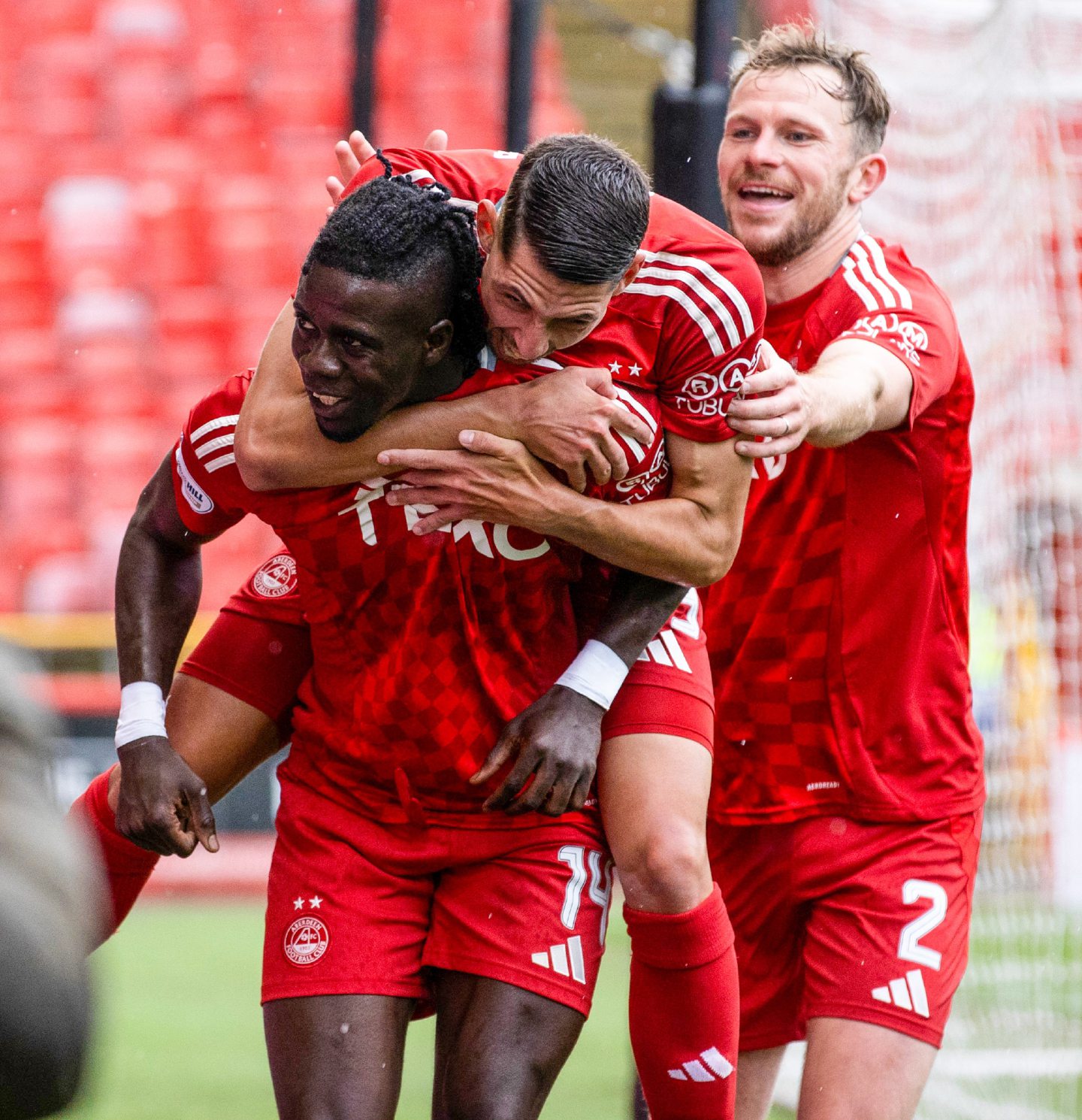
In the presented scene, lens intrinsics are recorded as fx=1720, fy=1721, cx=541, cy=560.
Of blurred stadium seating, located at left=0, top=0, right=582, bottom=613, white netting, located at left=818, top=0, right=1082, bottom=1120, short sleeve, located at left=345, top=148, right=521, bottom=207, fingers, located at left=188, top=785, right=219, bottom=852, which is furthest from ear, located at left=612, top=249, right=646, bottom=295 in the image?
blurred stadium seating, located at left=0, top=0, right=582, bottom=613

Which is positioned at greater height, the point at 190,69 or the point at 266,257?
the point at 190,69

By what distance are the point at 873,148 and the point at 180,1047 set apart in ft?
11.6

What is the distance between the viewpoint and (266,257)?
11.0 m

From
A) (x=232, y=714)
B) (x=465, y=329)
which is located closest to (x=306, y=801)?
(x=232, y=714)

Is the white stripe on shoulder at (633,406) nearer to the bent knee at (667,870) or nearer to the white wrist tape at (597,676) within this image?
the white wrist tape at (597,676)

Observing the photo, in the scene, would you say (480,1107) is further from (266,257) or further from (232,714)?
(266,257)

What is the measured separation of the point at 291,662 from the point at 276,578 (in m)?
0.17

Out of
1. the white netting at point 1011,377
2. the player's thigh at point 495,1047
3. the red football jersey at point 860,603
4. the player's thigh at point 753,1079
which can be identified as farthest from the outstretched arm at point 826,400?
the white netting at point 1011,377

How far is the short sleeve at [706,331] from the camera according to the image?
8.73 ft

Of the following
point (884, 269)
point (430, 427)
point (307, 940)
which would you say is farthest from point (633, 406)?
point (307, 940)

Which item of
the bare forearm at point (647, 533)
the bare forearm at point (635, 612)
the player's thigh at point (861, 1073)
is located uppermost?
the bare forearm at point (647, 533)

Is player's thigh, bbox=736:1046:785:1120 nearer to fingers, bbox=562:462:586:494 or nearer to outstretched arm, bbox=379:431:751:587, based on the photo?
outstretched arm, bbox=379:431:751:587

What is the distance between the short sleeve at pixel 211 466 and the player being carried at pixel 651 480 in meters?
0.02

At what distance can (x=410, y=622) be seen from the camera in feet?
9.21
